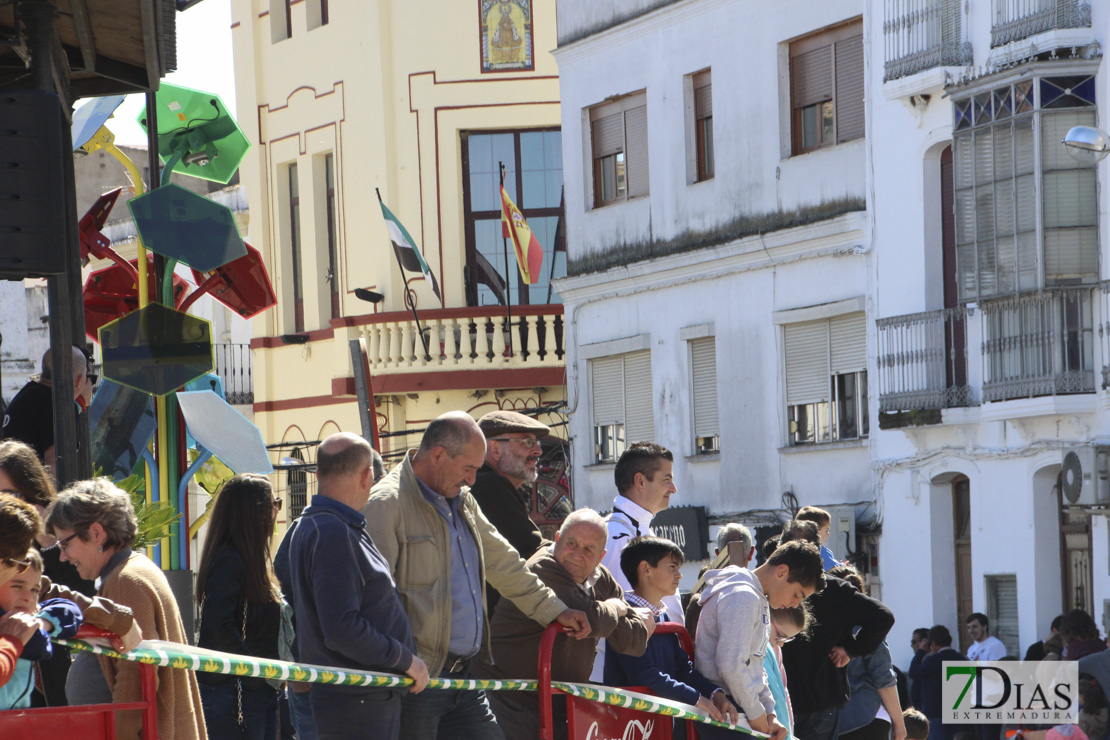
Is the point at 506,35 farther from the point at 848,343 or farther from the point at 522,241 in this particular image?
the point at 848,343

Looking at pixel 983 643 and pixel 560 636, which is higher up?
pixel 560 636

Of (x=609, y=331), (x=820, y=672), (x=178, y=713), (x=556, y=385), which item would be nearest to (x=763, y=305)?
(x=609, y=331)

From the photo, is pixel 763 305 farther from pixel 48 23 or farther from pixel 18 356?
pixel 48 23

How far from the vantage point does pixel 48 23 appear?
7.34m

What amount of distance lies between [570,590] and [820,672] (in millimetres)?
2300

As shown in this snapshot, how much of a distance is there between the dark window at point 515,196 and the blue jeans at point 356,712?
22.3 metres

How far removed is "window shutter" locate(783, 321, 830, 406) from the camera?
22812mm

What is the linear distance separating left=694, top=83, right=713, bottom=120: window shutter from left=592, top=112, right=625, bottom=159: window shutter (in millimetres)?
1717

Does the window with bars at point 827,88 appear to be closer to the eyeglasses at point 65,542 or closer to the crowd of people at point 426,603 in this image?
the crowd of people at point 426,603

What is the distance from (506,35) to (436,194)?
9.35 feet

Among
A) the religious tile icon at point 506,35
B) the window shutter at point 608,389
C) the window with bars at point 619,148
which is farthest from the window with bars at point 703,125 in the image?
the religious tile icon at point 506,35

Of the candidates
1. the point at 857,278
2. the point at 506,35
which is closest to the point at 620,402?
the point at 857,278

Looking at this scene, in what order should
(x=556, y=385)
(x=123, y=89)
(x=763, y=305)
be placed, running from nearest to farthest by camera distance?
(x=123, y=89) → (x=763, y=305) → (x=556, y=385)

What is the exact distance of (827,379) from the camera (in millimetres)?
22734
